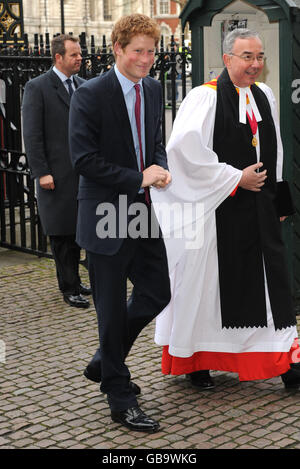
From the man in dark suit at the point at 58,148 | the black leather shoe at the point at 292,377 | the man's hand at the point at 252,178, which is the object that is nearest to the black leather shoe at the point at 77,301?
the man in dark suit at the point at 58,148

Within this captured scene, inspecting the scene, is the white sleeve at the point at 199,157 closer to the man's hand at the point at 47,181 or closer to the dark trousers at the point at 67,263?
the man's hand at the point at 47,181

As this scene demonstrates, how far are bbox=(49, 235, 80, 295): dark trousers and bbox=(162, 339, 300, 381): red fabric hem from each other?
2052 mm

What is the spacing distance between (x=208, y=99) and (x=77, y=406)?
68.4 inches

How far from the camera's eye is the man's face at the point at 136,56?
417cm

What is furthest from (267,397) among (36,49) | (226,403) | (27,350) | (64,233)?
(36,49)

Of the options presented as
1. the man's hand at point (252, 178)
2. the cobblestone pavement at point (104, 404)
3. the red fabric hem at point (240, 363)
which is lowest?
the cobblestone pavement at point (104, 404)

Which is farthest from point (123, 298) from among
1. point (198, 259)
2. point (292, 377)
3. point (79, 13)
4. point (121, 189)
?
point (79, 13)

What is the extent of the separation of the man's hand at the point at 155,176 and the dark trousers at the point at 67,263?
2.76 m

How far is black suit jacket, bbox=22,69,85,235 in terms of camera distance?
6.80 meters

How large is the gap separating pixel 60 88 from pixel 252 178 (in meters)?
2.58

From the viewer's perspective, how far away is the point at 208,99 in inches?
187

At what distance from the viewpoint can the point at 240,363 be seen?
4.88m

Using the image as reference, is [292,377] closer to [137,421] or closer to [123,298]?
[137,421]

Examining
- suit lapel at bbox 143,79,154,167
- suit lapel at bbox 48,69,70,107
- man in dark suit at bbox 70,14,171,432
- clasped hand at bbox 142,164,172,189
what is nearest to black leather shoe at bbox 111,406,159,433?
man in dark suit at bbox 70,14,171,432
